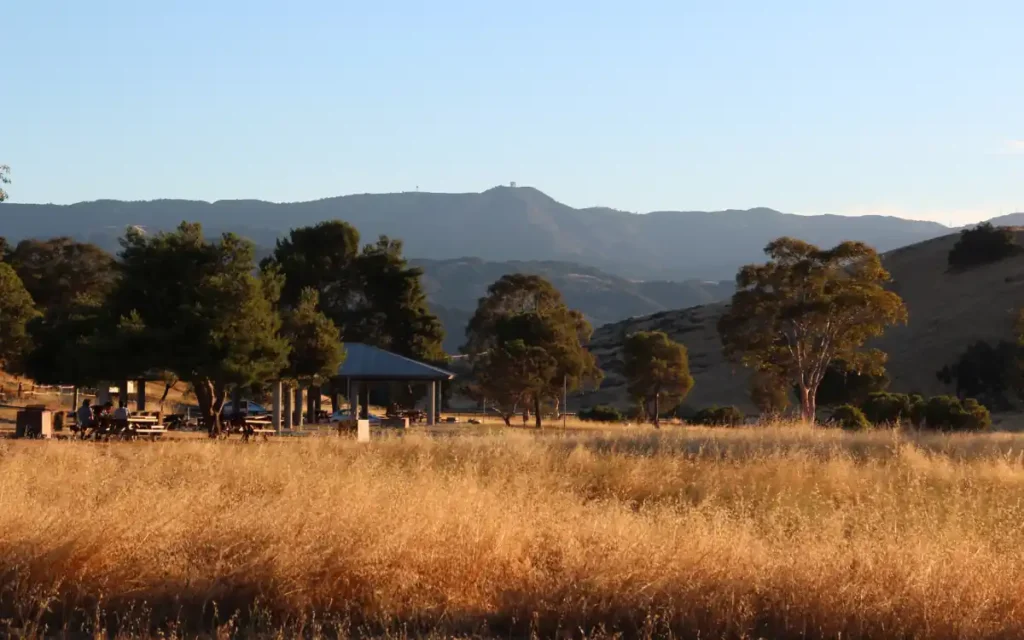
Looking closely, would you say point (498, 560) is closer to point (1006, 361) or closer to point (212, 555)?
point (212, 555)

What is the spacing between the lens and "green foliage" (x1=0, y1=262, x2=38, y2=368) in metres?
52.3

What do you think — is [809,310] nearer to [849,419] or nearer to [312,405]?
[849,419]

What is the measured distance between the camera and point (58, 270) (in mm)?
69812

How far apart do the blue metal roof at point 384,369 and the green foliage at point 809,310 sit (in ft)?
40.1

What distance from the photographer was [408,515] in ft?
28.7

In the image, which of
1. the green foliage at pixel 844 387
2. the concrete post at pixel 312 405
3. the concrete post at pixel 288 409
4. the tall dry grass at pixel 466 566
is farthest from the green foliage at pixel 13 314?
the tall dry grass at pixel 466 566

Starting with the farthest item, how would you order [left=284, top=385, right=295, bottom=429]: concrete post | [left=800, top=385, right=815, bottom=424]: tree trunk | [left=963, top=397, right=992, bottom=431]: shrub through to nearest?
[left=800, top=385, right=815, bottom=424]: tree trunk < [left=284, top=385, right=295, bottom=429]: concrete post < [left=963, top=397, right=992, bottom=431]: shrub

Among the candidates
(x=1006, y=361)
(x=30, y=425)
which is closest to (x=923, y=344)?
(x=1006, y=361)

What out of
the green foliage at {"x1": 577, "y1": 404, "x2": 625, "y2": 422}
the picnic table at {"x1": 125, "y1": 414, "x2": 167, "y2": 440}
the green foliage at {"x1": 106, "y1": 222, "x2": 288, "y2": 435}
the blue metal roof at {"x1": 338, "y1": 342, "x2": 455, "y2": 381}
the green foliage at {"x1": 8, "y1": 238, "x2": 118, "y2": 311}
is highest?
the green foliage at {"x1": 8, "y1": 238, "x2": 118, "y2": 311}

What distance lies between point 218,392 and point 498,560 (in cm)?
2667

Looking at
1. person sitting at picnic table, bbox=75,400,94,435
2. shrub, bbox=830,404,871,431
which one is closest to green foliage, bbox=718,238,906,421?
shrub, bbox=830,404,871,431

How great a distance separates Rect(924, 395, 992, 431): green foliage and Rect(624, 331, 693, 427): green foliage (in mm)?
19434

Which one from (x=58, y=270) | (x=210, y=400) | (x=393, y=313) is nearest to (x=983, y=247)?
(x=393, y=313)

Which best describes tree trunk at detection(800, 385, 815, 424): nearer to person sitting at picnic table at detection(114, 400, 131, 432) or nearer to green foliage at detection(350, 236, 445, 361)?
green foliage at detection(350, 236, 445, 361)
